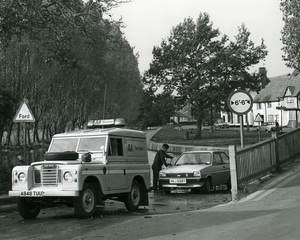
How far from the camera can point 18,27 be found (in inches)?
634

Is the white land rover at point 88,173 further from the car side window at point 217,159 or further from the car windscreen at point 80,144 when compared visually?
the car side window at point 217,159

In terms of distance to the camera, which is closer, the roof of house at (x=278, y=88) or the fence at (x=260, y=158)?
the fence at (x=260, y=158)

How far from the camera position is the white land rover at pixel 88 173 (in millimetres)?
10422

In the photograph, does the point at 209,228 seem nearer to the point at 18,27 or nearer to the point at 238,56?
the point at 18,27

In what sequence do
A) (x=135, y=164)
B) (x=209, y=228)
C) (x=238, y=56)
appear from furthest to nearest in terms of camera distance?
(x=238, y=56) → (x=135, y=164) → (x=209, y=228)

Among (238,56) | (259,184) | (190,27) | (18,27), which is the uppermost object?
(190,27)

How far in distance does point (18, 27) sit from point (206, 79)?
43.5 meters

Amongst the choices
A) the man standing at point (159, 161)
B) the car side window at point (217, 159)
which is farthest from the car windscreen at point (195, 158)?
the man standing at point (159, 161)

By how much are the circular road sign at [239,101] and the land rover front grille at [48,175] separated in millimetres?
5724

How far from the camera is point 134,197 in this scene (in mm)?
12617

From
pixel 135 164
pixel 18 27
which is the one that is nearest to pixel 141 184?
pixel 135 164

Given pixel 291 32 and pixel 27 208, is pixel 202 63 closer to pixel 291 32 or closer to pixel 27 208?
pixel 291 32

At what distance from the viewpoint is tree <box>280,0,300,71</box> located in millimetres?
31875

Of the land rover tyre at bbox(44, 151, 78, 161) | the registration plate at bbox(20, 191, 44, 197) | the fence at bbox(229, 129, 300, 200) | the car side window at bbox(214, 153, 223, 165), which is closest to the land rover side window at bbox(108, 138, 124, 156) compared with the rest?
the land rover tyre at bbox(44, 151, 78, 161)
